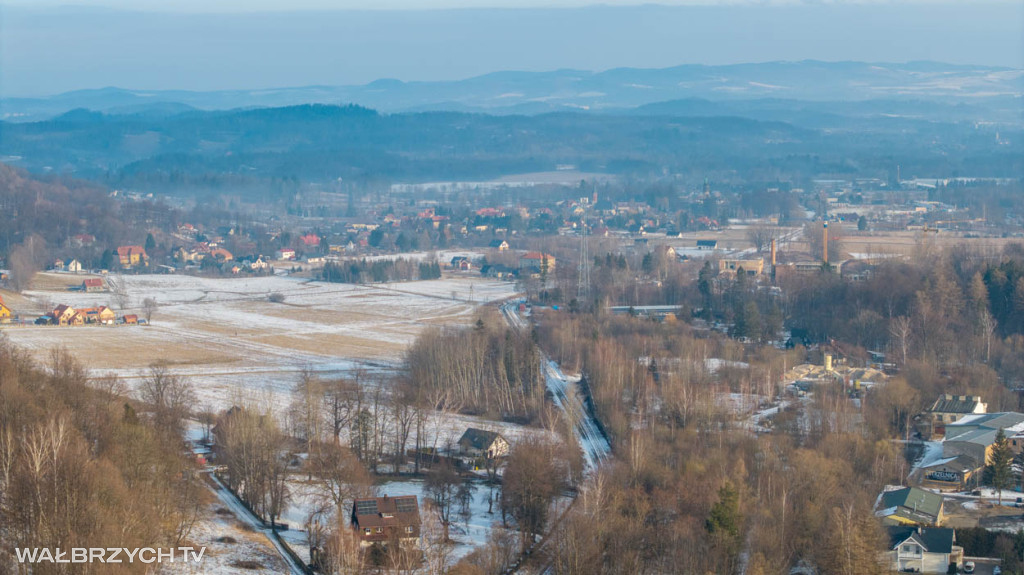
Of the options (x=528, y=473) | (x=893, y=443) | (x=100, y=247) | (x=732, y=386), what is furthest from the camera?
(x=100, y=247)

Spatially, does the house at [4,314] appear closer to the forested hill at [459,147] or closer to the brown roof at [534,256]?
the brown roof at [534,256]

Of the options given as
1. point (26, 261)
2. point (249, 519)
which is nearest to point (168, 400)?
point (249, 519)

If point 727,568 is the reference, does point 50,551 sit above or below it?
above

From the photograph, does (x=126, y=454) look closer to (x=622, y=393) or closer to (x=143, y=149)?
(x=622, y=393)

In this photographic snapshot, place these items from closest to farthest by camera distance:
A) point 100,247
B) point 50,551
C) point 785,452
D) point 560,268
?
point 50,551 < point 785,452 < point 560,268 < point 100,247

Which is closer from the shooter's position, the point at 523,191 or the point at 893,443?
the point at 893,443

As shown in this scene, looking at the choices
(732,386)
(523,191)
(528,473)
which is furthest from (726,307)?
(523,191)
